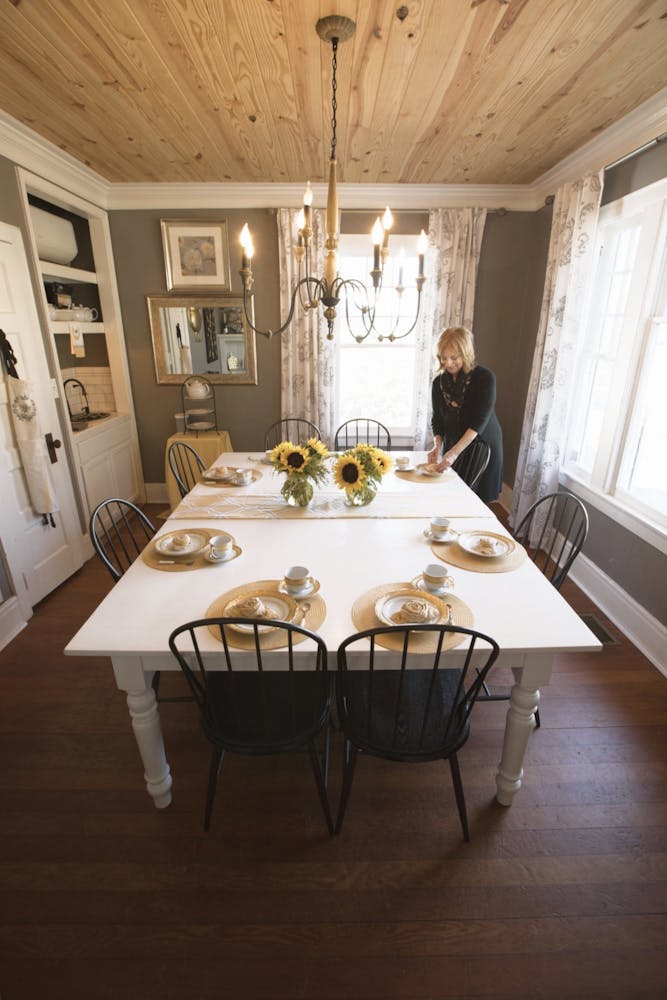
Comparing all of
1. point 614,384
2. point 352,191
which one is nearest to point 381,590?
point 614,384

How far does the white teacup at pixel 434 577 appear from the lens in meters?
1.50

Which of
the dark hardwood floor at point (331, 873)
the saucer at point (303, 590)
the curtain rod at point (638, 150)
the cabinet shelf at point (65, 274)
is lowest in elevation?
the dark hardwood floor at point (331, 873)

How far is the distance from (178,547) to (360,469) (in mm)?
846

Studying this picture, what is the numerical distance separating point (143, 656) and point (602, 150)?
355 centimetres

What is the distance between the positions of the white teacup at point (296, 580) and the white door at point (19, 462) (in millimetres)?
1918

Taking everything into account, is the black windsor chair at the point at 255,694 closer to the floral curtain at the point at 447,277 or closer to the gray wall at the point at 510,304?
the floral curtain at the point at 447,277

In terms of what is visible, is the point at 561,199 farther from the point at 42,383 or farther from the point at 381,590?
the point at 42,383

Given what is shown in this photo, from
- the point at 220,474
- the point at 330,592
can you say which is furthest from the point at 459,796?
the point at 220,474

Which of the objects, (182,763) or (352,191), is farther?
(352,191)

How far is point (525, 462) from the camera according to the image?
11.4 ft

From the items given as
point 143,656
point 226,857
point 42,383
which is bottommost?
point 226,857

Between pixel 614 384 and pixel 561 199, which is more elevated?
pixel 561 199

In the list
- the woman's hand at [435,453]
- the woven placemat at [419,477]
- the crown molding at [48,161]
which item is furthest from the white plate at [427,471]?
the crown molding at [48,161]

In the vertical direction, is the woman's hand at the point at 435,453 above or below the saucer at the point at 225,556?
above
